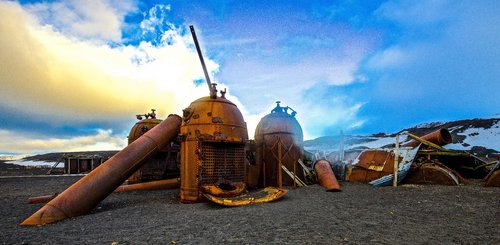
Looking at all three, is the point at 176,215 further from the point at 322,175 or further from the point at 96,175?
the point at 322,175

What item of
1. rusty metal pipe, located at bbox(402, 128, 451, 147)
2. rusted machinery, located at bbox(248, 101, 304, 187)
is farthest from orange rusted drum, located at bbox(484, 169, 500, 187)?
rusted machinery, located at bbox(248, 101, 304, 187)

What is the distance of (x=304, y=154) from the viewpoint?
15336 mm

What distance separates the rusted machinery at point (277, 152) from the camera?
44.5 feet

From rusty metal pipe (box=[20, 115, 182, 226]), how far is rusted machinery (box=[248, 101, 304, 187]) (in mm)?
4806

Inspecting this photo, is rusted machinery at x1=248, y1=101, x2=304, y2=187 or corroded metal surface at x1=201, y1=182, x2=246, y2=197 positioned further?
rusted machinery at x1=248, y1=101, x2=304, y2=187

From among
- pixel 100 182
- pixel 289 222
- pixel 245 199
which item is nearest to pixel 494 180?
pixel 245 199

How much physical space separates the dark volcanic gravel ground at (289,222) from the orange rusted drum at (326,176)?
182cm

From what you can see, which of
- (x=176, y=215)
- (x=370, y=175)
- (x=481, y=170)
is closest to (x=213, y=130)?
(x=176, y=215)

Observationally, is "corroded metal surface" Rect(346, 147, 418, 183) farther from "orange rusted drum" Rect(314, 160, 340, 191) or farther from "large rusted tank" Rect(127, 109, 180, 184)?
"large rusted tank" Rect(127, 109, 180, 184)

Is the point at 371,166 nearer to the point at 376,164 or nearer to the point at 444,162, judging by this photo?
the point at 376,164

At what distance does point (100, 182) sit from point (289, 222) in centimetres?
543

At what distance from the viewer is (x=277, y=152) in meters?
13.8

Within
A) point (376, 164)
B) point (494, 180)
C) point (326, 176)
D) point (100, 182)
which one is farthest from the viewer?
point (376, 164)

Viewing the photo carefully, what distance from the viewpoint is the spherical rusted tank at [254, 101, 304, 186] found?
13.7 metres
